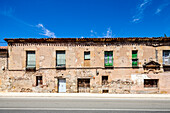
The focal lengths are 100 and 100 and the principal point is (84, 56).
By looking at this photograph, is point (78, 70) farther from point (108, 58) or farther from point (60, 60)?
point (108, 58)

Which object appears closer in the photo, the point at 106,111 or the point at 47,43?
the point at 106,111

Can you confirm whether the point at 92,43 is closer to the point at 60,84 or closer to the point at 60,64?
the point at 60,64

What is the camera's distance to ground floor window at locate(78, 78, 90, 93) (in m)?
11.5

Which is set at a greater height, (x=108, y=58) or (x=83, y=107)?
(x=108, y=58)

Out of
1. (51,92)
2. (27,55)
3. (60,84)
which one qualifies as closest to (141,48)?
(60,84)

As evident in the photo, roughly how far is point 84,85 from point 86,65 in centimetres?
232

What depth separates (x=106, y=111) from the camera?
5398 millimetres

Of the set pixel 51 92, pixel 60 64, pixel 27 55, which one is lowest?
pixel 51 92

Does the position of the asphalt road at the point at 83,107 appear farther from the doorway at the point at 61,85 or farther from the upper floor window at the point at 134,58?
the upper floor window at the point at 134,58

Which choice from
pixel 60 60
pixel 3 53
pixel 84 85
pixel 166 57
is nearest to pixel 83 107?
pixel 84 85

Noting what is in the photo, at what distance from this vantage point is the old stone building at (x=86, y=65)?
444 inches

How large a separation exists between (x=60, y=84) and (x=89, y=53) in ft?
16.1

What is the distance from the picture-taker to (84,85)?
11.6m

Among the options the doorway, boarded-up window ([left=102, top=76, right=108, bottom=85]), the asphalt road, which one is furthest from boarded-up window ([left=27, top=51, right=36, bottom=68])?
boarded-up window ([left=102, top=76, right=108, bottom=85])
